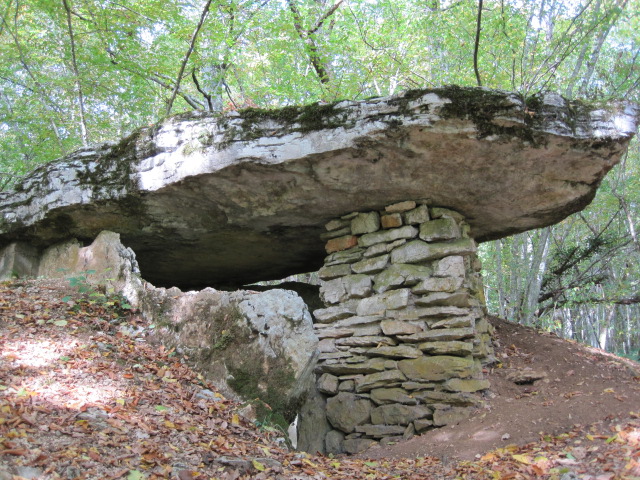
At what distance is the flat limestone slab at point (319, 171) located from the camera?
4.28 m

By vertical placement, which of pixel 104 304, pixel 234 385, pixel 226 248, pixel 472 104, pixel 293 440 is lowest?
pixel 293 440

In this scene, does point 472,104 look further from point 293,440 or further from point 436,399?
point 293,440

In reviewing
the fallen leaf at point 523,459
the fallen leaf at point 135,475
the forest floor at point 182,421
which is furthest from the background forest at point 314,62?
the fallen leaf at point 135,475

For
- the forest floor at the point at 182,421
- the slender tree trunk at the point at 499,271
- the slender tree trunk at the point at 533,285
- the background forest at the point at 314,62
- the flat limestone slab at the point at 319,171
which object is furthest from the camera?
the slender tree trunk at the point at 499,271

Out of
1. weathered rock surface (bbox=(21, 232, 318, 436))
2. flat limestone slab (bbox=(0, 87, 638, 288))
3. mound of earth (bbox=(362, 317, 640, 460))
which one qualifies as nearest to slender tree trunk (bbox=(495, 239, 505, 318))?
flat limestone slab (bbox=(0, 87, 638, 288))

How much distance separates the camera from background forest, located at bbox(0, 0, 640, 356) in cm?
768

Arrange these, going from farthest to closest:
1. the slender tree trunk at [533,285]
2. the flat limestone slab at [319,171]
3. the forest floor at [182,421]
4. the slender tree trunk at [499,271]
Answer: the slender tree trunk at [499,271]
the slender tree trunk at [533,285]
the flat limestone slab at [319,171]
the forest floor at [182,421]

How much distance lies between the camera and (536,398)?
4.50 metres

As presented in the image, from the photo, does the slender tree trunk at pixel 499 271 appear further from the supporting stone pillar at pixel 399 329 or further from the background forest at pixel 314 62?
the supporting stone pillar at pixel 399 329

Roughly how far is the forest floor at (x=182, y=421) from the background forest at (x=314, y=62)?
4186mm

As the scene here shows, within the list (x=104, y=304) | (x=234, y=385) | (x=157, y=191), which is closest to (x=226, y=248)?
(x=157, y=191)

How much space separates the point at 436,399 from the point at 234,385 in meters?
2.02

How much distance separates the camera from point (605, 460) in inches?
109

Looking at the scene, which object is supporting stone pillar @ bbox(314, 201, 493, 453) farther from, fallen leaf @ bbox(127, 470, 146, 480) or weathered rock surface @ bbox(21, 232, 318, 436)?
fallen leaf @ bbox(127, 470, 146, 480)
